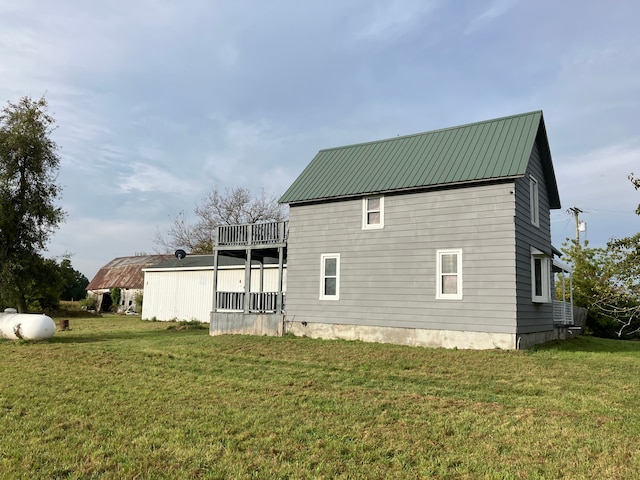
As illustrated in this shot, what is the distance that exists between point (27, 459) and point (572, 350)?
1433 cm

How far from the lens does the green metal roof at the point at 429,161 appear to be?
14227 millimetres

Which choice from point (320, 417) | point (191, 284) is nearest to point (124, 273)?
point (191, 284)

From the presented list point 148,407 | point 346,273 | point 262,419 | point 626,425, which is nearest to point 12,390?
point 148,407

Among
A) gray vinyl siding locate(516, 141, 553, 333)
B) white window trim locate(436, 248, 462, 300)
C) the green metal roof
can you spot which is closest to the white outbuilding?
the green metal roof

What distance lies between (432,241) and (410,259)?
867mm

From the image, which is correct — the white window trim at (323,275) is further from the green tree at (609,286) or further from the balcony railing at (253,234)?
the green tree at (609,286)

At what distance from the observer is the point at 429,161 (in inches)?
615

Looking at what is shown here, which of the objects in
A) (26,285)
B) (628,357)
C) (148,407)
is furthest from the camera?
(26,285)

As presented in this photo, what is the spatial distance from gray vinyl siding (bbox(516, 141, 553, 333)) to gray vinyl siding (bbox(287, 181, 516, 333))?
0.55 meters

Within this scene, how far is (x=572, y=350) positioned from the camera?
47.5 ft

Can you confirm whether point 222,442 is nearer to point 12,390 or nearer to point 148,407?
point 148,407

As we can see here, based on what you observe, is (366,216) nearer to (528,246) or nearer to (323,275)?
(323,275)

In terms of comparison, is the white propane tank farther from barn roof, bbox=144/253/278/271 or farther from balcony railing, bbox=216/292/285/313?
barn roof, bbox=144/253/278/271

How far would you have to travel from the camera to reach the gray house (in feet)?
44.4
